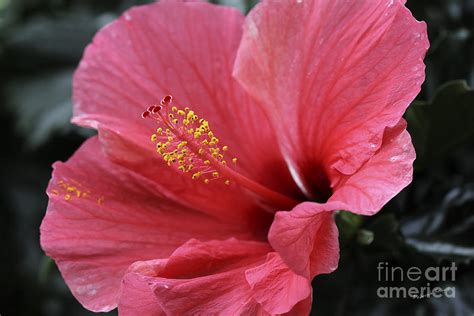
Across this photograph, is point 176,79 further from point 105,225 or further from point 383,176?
point 383,176

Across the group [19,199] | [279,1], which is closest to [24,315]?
[19,199]

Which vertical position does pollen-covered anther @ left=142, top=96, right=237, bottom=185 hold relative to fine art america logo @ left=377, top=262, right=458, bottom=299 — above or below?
above

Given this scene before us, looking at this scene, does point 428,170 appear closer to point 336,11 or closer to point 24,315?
point 336,11

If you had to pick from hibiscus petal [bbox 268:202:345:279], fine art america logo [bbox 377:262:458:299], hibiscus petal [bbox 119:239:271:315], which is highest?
hibiscus petal [bbox 268:202:345:279]

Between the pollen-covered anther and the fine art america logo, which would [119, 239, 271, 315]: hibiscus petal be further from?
the fine art america logo

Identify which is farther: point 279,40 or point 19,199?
point 19,199

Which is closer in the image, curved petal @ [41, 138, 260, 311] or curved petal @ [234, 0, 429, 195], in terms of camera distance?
curved petal @ [234, 0, 429, 195]

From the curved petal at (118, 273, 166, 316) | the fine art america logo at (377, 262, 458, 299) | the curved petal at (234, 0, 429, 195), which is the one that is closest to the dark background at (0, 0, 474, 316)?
the fine art america logo at (377, 262, 458, 299)

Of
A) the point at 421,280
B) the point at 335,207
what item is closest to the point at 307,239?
the point at 335,207
